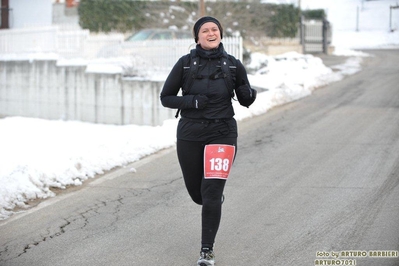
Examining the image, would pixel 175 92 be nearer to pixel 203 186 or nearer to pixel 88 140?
pixel 203 186

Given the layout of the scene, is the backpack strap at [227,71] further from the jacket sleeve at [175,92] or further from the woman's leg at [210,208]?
the woman's leg at [210,208]

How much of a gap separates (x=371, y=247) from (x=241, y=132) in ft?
21.8

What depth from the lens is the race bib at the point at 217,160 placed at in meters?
5.08

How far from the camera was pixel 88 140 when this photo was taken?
14484 mm

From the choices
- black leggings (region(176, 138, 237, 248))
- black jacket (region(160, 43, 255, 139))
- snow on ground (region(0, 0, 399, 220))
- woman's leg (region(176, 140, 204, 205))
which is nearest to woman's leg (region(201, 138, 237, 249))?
black leggings (region(176, 138, 237, 248))

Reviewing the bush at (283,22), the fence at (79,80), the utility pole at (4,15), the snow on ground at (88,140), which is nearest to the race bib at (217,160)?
the snow on ground at (88,140)

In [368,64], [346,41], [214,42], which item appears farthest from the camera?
[346,41]

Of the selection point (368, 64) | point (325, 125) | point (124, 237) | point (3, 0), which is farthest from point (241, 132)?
point (3, 0)

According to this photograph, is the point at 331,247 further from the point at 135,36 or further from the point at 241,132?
the point at 135,36

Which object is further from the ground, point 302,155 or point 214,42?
point 214,42

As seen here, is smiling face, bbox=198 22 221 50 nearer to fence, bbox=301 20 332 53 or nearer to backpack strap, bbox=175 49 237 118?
backpack strap, bbox=175 49 237 118

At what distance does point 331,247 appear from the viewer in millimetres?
5500

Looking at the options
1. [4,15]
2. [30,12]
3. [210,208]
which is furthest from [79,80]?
[210,208]

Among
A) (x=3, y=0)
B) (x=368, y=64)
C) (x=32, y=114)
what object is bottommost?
(x=32, y=114)
